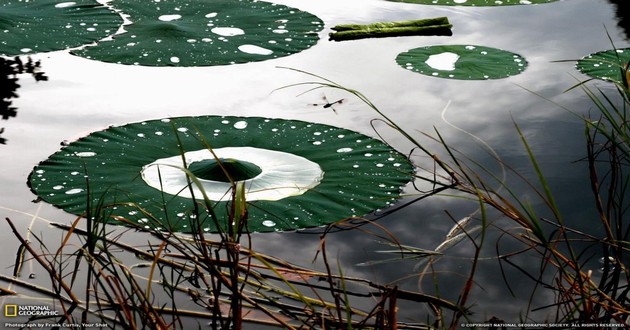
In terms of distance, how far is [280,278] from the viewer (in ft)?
6.22

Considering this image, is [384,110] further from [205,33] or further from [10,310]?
[10,310]

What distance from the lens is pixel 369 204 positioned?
128 inches

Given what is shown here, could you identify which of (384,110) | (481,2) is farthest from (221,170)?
(481,2)

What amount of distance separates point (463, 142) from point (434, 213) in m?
0.75

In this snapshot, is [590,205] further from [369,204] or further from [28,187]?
[28,187]

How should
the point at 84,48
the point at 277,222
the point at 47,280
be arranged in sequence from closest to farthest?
the point at 47,280 < the point at 277,222 < the point at 84,48

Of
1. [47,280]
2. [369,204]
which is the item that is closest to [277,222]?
[369,204]

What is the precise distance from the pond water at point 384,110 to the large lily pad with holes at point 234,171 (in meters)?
0.09

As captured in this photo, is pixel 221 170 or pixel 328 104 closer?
pixel 221 170

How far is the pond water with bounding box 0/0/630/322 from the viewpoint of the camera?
9.53ft

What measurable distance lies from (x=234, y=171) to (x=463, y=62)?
2053 millimetres

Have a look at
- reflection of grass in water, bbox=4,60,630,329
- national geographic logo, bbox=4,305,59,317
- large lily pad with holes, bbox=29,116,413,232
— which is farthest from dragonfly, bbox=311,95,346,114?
national geographic logo, bbox=4,305,59,317

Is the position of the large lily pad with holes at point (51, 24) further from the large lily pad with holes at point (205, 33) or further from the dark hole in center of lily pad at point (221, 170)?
the dark hole in center of lily pad at point (221, 170)

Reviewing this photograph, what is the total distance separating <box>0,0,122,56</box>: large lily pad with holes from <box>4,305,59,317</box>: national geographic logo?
2660 millimetres
